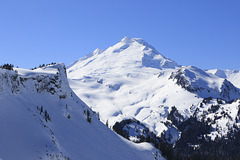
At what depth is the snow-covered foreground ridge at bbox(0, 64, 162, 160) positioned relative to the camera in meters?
27.9

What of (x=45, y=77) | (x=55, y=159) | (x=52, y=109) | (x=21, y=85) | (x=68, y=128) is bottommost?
(x=55, y=159)

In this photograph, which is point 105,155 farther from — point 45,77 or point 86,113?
point 45,77

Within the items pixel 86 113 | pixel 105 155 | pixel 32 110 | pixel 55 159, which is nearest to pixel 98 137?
pixel 105 155

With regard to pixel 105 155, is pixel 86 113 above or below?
above

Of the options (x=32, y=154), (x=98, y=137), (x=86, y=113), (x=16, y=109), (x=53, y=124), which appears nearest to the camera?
(x=32, y=154)

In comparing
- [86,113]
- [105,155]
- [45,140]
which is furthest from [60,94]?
[45,140]

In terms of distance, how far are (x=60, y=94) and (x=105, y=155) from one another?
15.5m

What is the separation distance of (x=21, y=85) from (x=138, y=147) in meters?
32.0

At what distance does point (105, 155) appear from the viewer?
41.5 meters

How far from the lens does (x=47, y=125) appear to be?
118ft

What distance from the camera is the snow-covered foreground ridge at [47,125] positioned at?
91.6 feet

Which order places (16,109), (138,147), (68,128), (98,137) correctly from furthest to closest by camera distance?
(138,147) < (98,137) < (68,128) < (16,109)

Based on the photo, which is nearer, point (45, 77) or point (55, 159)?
point (55, 159)

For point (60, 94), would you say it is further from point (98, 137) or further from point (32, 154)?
point (32, 154)
